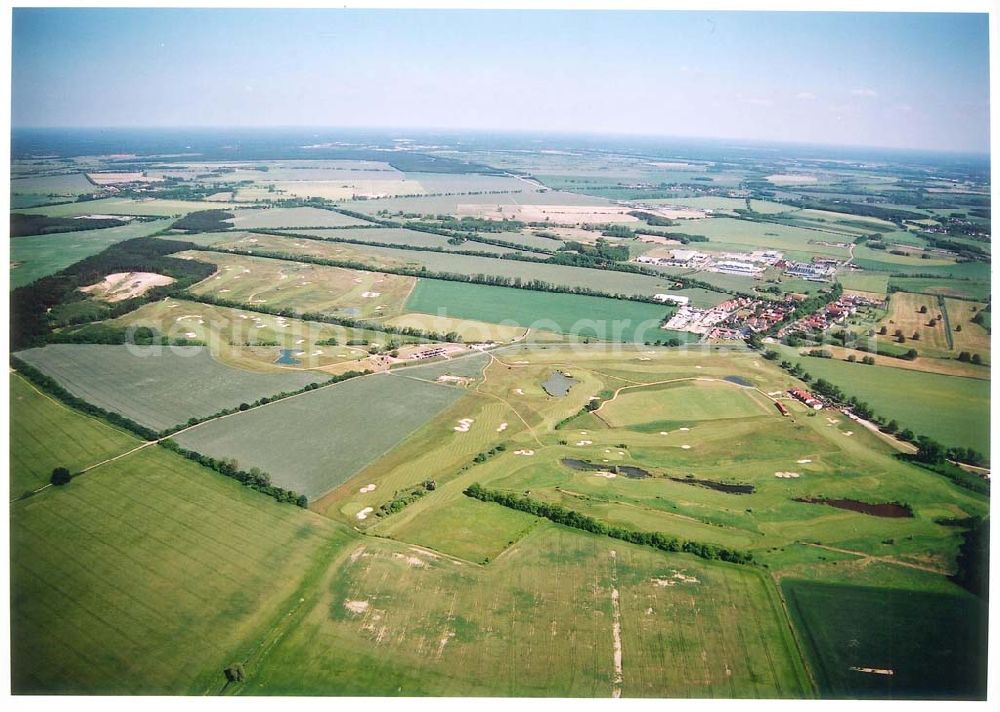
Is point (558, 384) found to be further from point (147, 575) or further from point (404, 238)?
point (404, 238)

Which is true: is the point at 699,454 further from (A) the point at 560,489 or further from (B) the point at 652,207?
(B) the point at 652,207

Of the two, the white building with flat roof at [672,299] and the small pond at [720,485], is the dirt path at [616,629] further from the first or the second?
the white building with flat roof at [672,299]

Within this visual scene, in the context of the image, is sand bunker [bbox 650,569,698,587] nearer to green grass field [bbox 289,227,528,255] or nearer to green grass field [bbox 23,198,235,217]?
green grass field [bbox 289,227,528,255]

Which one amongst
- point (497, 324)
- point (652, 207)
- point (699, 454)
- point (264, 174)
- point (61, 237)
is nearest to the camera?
point (699, 454)

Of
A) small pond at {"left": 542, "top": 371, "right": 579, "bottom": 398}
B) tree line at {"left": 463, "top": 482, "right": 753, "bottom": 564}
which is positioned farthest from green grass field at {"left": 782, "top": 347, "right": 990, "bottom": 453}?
Answer: small pond at {"left": 542, "top": 371, "right": 579, "bottom": 398}

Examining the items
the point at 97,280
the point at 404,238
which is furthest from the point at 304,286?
the point at 404,238

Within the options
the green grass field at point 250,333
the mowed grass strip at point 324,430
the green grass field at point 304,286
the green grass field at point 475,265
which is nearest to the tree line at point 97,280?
the green grass field at point 304,286

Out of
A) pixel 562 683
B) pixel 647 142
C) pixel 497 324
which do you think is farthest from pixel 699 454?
pixel 647 142
